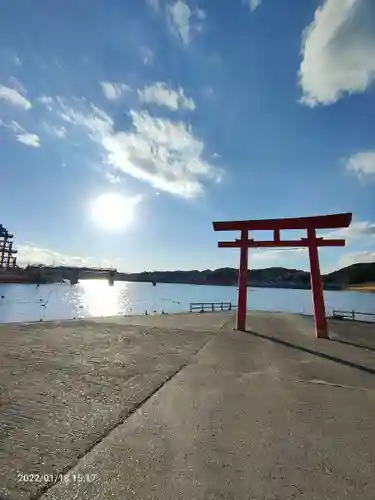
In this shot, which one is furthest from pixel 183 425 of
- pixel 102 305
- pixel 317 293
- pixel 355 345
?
pixel 102 305

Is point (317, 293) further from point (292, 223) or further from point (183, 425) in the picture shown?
point (183, 425)

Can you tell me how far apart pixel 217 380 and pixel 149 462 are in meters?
2.91

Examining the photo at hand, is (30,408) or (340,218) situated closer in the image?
(30,408)

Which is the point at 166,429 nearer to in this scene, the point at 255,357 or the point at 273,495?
the point at 273,495

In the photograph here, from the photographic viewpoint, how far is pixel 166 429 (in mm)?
3715

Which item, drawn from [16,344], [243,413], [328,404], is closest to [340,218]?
[328,404]

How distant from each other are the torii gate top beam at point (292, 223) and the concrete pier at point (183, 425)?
5.19 m

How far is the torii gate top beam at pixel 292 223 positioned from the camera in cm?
1113

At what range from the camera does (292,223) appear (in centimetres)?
1203

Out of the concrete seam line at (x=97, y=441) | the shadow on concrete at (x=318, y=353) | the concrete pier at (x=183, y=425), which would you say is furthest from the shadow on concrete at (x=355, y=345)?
the concrete seam line at (x=97, y=441)
